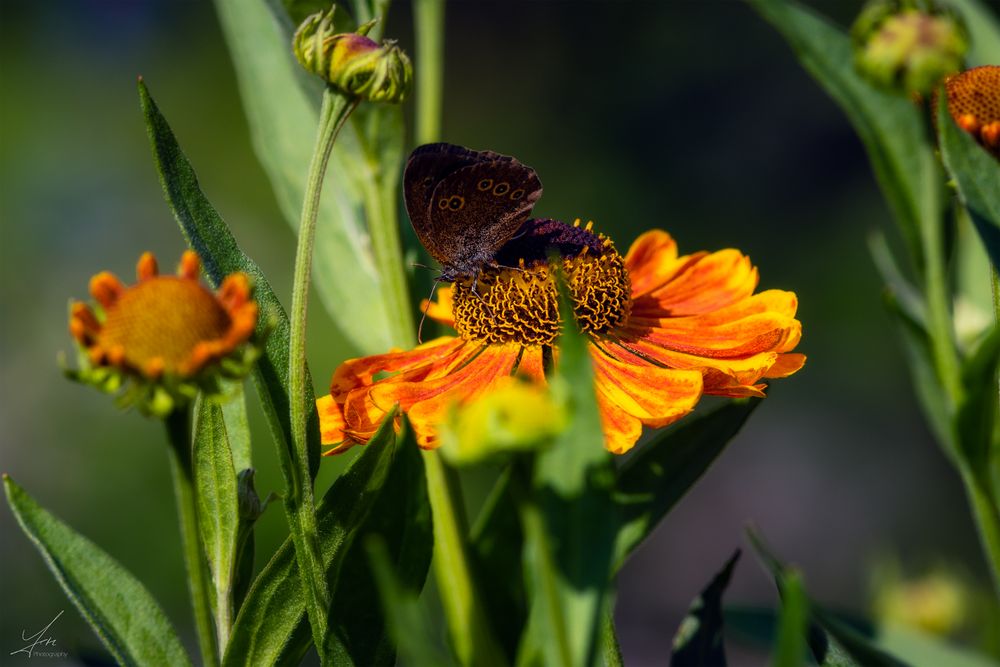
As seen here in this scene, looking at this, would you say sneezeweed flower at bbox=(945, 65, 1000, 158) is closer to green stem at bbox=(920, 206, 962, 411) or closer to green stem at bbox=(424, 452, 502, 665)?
green stem at bbox=(920, 206, 962, 411)

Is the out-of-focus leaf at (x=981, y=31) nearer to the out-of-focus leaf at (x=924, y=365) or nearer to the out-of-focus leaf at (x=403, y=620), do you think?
the out-of-focus leaf at (x=924, y=365)

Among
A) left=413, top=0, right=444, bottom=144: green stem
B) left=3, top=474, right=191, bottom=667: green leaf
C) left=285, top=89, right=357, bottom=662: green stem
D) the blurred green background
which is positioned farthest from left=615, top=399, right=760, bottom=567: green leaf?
the blurred green background

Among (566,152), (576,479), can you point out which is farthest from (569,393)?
(566,152)

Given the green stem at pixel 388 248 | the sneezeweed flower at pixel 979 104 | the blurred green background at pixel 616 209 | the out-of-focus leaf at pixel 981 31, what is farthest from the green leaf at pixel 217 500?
the blurred green background at pixel 616 209

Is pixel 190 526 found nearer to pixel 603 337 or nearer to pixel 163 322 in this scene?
pixel 163 322

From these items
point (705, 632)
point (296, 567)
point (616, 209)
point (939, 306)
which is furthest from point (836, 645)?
point (616, 209)

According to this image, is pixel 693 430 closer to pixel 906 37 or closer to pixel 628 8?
pixel 906 37
